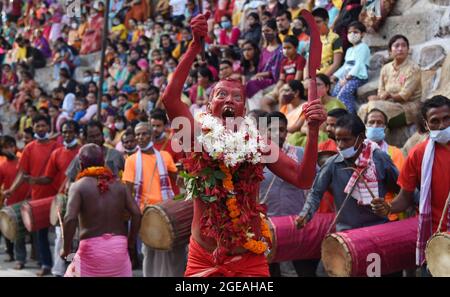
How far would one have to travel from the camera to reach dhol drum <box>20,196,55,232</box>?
32.1 feet

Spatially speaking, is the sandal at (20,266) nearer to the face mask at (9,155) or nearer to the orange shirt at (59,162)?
the orange shirt at (59,162)

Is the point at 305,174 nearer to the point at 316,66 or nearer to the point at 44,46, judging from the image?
the point at 316,66

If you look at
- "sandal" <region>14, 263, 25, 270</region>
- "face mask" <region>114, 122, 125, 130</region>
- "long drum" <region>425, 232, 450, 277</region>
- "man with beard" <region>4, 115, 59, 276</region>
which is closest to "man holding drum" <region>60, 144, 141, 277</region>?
"long drum" <region>425, 232, 450, 277</region>

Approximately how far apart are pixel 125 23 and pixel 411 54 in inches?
400

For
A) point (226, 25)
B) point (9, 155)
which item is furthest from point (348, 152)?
point (226, 25)

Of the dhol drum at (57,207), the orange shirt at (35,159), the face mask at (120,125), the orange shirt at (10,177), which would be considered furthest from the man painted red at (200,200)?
the face mask at (120,125)

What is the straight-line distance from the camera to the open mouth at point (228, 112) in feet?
15.2

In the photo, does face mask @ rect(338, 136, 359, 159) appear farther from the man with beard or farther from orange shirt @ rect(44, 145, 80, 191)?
the man with beard

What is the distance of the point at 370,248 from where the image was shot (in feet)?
19.6

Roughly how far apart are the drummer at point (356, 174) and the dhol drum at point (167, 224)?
5.13 ft

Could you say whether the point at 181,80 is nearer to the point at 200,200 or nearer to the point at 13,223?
the point at 200,200

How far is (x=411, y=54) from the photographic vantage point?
945 centimetres

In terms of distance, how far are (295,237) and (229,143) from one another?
8.55 feet

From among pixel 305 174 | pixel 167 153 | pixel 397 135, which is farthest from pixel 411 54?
pixel 305 174
